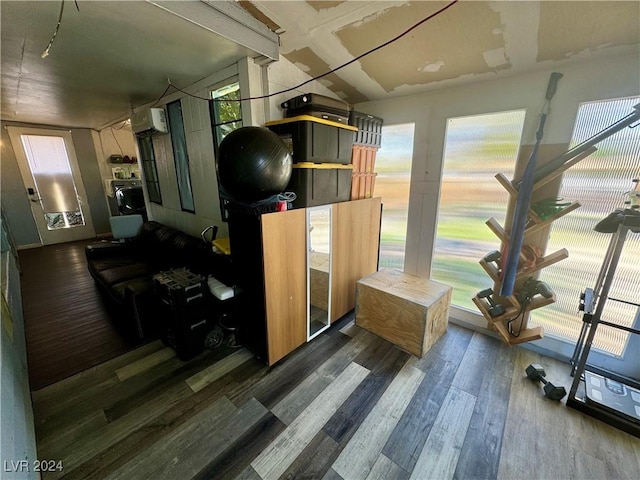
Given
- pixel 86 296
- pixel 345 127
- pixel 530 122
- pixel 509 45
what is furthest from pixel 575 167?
pixel 86 296

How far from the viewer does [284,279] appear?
73.4 inches

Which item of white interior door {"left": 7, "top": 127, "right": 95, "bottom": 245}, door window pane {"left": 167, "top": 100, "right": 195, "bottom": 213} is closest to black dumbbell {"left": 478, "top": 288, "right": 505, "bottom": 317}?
door window pane {"left": 167, "top": 100, "right": 195, "bottom": 213}

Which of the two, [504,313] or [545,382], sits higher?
[504,313]

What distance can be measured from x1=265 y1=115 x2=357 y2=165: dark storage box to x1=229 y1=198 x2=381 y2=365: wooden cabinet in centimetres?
42

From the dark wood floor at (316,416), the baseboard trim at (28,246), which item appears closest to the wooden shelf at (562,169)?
the dark wood floor at (316,416)

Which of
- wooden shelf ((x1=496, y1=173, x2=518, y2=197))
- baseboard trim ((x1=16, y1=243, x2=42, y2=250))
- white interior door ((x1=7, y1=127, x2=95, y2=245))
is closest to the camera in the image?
wooden shelf ((x1=496, y1=173, x2=518, y2=197))

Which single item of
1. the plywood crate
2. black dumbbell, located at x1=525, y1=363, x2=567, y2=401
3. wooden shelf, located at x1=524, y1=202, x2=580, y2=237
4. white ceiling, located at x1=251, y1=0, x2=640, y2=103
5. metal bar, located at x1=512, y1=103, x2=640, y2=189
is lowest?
black dumbbell, located at x1=525, y1=363, x2=567, y2=401

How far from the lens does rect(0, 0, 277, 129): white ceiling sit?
146 cm

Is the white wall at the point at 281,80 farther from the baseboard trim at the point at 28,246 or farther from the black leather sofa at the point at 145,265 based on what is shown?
the baseboard trim at the point at 28,246

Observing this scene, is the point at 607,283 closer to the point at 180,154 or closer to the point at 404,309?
the point at 404,309

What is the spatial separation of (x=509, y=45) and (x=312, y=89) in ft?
5.10

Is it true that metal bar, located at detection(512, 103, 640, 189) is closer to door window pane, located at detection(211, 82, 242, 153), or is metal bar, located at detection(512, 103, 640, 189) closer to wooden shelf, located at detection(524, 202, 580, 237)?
wooden shelf, located at detection(524, 202, 580, 237)

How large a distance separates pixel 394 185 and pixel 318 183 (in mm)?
1175
